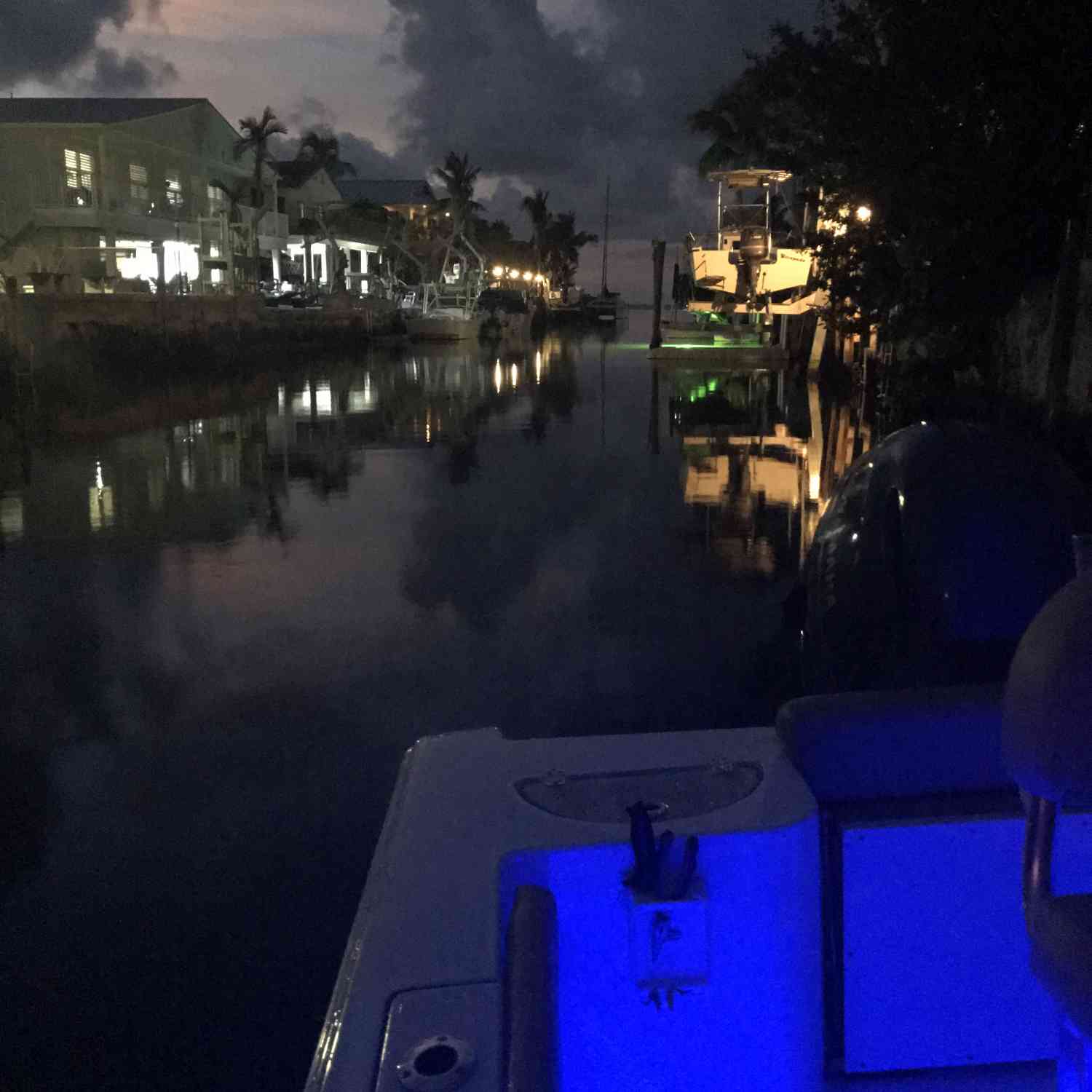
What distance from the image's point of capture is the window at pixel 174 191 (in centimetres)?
4157

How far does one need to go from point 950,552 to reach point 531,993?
12.1 ft

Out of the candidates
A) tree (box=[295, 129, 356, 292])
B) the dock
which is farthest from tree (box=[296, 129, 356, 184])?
the dock

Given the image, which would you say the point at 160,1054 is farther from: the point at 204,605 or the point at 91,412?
the point at 91,412

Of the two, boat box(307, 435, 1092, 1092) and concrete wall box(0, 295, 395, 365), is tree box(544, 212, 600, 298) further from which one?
boat box(307, 435, 1092, 1092)

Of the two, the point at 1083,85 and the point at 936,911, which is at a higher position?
the point at 1083,85

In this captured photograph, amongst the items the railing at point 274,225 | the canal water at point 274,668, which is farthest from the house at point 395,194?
the canal water at point 274,668

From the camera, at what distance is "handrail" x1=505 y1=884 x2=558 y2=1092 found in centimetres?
176

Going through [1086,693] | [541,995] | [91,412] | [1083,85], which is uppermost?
[1083,85]

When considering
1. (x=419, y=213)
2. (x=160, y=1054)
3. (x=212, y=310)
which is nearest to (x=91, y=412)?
(x=212, y=310)

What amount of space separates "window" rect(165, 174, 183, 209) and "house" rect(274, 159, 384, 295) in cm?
1284

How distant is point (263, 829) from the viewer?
17.0 ft

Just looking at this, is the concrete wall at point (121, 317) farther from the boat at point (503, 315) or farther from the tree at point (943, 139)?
the boat at point (503, 315)

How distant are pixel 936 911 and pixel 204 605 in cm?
694

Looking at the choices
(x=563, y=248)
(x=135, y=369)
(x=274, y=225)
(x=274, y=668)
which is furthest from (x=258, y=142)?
(x=563, y=248)
